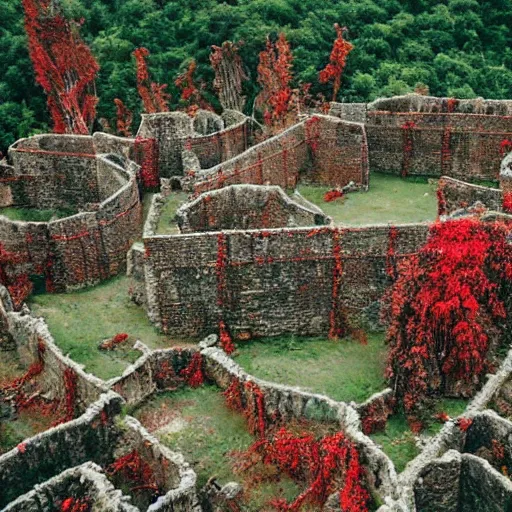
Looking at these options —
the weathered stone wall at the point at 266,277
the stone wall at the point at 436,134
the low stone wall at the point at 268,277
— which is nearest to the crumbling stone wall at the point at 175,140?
the stone wall at the point at 436,134

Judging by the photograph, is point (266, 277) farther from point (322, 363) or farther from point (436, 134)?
point (436, 134)

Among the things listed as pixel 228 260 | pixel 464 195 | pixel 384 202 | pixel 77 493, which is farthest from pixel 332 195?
pixel 77 493

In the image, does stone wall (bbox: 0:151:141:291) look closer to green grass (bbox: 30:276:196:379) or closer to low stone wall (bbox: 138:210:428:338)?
green grass (bbox: 30:276:196:379)

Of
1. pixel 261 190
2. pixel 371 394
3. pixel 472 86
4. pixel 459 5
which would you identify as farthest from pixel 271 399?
pixel 459 5

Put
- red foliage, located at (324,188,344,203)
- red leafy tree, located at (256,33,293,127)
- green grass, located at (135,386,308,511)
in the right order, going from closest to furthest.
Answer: green grass, located at (135,386,308,511)
red foliage, located at (324,188,344,203)
red leafy tree, located at (256,33,293,127)

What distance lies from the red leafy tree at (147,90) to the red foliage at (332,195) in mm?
10863

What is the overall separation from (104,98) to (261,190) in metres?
16.3

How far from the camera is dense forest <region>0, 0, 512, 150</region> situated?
31516 mm

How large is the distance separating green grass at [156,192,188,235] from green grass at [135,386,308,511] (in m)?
3.65

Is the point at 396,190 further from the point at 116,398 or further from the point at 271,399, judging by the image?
the point at 116,398

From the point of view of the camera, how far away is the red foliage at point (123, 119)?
31562mm

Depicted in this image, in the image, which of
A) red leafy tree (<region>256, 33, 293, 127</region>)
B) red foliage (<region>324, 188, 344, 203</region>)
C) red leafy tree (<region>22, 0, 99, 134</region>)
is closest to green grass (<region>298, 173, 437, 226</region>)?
red foliage (<region>324, 188, 344, 203</region>)

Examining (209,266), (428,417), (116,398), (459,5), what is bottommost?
(428,417)

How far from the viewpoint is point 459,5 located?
113 ft
